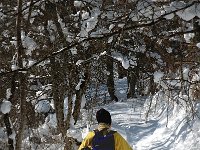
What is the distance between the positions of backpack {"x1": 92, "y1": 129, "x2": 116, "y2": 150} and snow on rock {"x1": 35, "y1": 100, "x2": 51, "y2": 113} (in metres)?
5.85

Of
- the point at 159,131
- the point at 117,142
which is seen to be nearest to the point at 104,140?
the point at 117,142

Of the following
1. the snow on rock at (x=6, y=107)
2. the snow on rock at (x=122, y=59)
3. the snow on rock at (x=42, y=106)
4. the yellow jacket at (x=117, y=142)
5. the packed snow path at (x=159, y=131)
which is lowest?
the packed snow path at (x=159, y=131)

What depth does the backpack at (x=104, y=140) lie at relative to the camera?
6094 mm

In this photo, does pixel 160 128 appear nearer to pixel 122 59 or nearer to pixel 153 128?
pixel 153 128

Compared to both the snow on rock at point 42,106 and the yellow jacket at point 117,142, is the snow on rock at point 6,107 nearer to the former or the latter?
the yellow jacket at point 117,142

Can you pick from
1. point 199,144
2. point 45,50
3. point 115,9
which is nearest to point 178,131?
point 199,144

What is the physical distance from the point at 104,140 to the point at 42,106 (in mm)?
6578

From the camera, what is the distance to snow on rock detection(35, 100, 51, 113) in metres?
12.4

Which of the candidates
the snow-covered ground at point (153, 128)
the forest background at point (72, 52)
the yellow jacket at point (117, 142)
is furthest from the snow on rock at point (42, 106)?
the yellow jacket at point (117, 142)

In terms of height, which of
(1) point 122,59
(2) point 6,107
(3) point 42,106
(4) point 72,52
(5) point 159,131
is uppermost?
(4) point 72,52

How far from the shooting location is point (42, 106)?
12.5 meters

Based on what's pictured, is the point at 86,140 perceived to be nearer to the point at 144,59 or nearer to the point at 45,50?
the point at 144,59

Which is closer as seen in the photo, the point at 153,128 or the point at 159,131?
the point at 159,131

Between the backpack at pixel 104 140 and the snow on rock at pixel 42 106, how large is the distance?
5.85 metres
